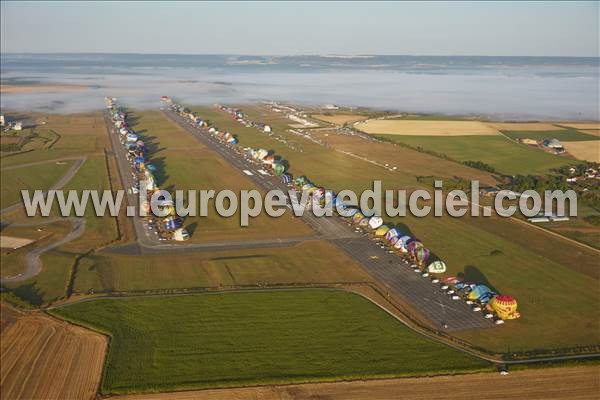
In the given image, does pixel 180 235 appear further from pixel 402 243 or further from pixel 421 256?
pixel 421 256

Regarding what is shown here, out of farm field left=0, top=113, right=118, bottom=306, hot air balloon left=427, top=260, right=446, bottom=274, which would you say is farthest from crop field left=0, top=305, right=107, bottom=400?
hot air balloon left=427, top=260, right=446, bottom=274

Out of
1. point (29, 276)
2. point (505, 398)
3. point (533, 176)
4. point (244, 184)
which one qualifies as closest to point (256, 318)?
point (505, 398)

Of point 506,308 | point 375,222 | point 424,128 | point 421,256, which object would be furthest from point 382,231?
point 424,128

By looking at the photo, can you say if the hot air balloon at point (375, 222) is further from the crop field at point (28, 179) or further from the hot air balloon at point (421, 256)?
the crop field at point (28, 179)

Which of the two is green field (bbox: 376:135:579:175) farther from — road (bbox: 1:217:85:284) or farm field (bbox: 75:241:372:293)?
road (bbox: 1:217:85:284)

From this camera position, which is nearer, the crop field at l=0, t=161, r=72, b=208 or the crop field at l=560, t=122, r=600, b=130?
the crop field at l=0, t=161, r=72, b=208

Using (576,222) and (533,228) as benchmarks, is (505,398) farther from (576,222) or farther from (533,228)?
(576,222)
